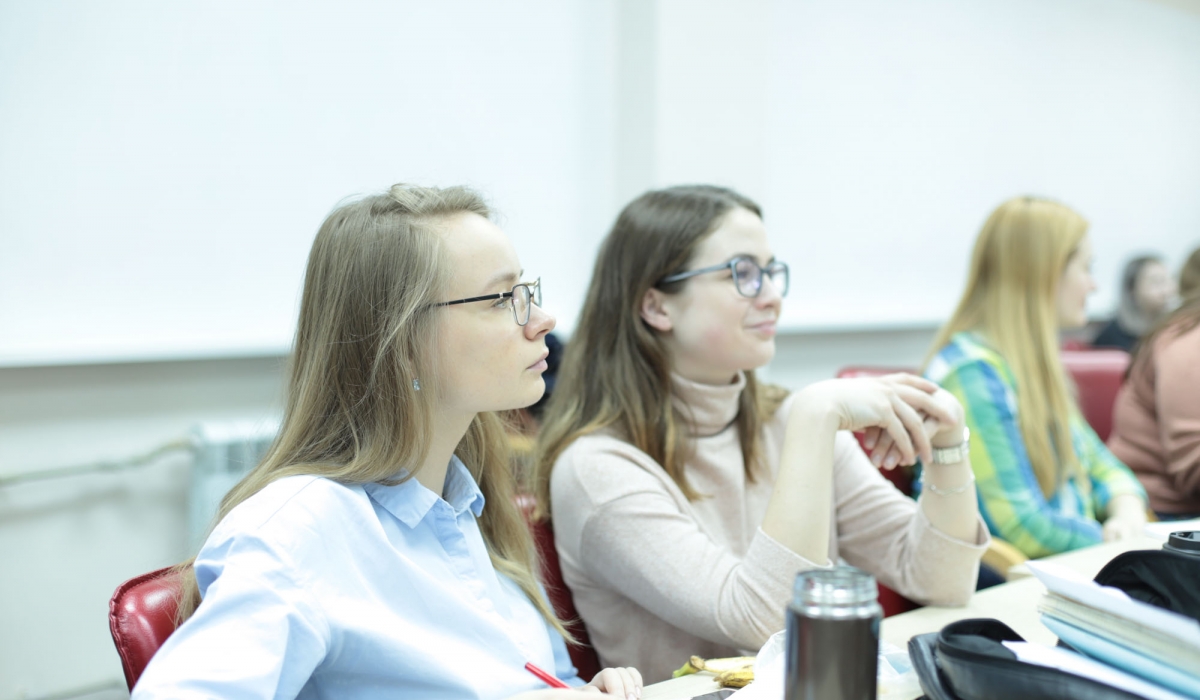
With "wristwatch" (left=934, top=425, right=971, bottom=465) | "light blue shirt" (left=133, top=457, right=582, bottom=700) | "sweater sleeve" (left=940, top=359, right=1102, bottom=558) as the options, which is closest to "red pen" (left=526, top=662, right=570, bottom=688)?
"light blue shirt" (left=133, top=457, right=582, bottom=700)

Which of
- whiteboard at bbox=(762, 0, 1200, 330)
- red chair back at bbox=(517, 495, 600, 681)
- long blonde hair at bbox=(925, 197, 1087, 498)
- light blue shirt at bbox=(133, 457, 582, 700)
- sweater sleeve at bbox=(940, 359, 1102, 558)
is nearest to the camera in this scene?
light blue shirt at bbox=(133, 457, 582, 700)

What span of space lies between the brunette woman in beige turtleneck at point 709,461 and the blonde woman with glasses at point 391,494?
20 centimetres

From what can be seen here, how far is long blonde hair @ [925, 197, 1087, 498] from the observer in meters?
2.21

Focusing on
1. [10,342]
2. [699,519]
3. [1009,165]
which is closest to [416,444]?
[699,519]

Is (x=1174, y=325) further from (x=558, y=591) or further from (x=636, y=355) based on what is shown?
(x=558, y=591)

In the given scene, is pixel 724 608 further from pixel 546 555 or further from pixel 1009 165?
pixel 1009 165

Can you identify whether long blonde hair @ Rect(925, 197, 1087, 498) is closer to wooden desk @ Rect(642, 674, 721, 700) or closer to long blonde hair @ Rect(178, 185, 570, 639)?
wooden desk @ Rect(642, 674, 721, 700)

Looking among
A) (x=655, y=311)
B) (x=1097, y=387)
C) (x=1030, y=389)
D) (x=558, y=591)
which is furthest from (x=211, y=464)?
(x=1097, y=387)

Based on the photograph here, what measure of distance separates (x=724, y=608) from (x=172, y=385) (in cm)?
166

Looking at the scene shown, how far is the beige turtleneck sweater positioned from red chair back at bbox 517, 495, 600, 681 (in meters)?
0.02

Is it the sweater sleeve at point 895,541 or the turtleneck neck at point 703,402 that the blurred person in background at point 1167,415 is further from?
the turtleneck neck at point 703,402

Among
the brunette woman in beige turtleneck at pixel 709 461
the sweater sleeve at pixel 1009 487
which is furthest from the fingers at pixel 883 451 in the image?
the sweater sleeve at pixel 1009 487

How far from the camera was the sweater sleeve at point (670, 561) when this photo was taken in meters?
1.26

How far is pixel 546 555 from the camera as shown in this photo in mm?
1529
